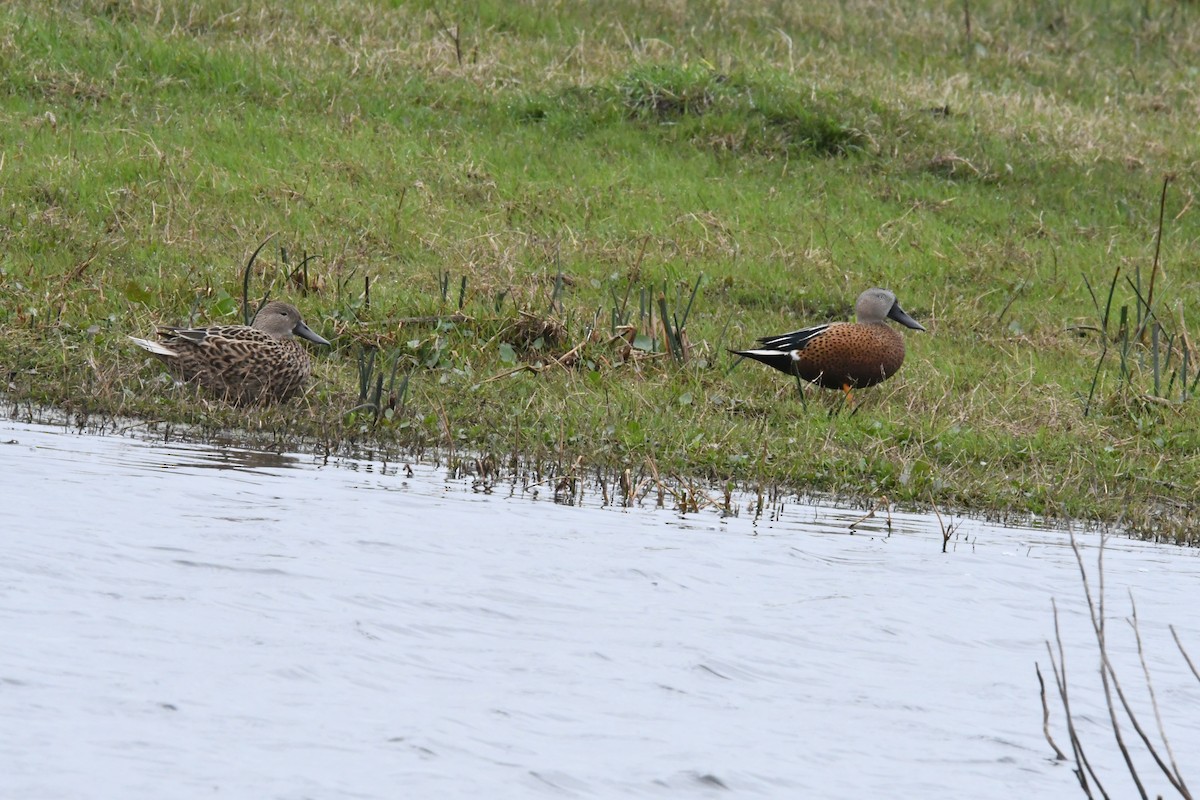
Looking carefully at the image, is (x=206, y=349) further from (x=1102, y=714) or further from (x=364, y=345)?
(x=1102, y=714)

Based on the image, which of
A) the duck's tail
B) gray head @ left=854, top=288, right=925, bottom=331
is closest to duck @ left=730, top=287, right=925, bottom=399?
the duck's tail

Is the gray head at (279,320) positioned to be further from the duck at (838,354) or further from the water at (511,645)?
the duck at (838,354)

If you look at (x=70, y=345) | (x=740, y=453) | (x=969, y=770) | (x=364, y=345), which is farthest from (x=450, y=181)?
(x=969, y=770)

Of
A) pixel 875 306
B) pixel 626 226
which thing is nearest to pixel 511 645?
pixel 875 306

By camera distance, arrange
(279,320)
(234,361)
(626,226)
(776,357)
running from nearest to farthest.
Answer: (234,361)
(279,320)
(776,357)
(626,226)

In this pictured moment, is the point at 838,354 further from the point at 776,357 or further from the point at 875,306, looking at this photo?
the point at 875,306

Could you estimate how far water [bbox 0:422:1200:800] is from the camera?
4020mm

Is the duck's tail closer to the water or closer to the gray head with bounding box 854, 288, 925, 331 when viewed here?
the gray head with bounding box 854, 288, 925, 331

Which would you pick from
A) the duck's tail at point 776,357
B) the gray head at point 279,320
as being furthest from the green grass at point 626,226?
the gray head at point 279,320

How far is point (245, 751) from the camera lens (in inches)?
155

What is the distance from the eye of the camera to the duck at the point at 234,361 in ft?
28.2

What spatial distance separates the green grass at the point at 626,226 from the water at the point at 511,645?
4.42ft

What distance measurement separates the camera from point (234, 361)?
8617 millimetres

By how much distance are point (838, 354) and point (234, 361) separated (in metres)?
3.35
